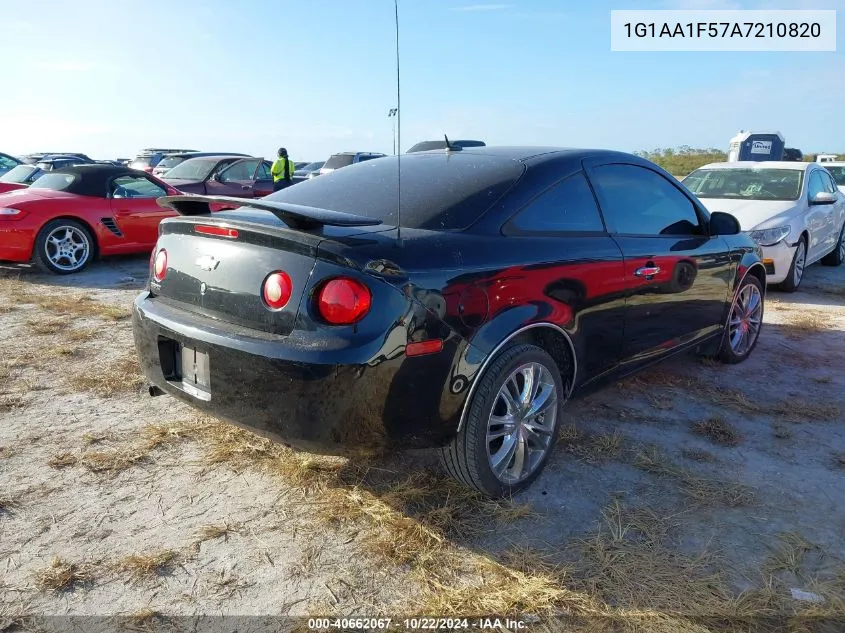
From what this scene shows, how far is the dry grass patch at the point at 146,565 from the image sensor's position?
2.29 m

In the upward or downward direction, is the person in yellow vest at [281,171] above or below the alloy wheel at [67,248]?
above

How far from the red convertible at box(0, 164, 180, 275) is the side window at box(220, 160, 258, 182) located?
3.02m

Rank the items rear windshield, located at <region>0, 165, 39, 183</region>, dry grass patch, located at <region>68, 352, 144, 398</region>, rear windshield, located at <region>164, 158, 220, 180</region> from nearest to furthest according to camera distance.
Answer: dry grass patch, located at <region>68, 352, 144, 398</region>, rear windshield, located at <region>0, 165, 39, 183</region>, rear windshield, located at <region>164, 158, 220, 180</region>

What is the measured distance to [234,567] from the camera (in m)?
2.34

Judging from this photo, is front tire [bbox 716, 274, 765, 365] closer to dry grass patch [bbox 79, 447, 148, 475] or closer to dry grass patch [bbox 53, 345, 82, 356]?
dry grass patch [bbox 79, 447, 148, 475]

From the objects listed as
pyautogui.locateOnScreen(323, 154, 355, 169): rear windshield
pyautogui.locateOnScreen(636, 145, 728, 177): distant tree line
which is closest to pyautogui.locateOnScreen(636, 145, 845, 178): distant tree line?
pyautogui.locateOnScreen(636, 145, 728, 177): distant tree line

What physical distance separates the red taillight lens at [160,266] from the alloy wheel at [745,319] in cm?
363

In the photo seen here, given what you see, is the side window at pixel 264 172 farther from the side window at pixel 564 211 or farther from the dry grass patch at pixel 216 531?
the dry grass patch at pixel 216 531

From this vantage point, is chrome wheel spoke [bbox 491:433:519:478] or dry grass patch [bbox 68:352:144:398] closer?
chrome wheel spoke [bbox 491:433:519:478]

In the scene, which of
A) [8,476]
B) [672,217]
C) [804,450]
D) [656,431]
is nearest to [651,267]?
[672,217]

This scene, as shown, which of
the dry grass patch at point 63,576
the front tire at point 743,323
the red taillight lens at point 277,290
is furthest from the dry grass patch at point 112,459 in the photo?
the front tire at point 743,323

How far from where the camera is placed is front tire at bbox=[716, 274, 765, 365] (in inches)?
183

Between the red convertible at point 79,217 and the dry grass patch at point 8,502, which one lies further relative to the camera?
the red convertible at point 79,217

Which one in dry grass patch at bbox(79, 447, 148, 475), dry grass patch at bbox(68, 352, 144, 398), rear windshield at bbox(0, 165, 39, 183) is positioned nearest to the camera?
dry grass patch at bbox(79, 447, 148, 475)
